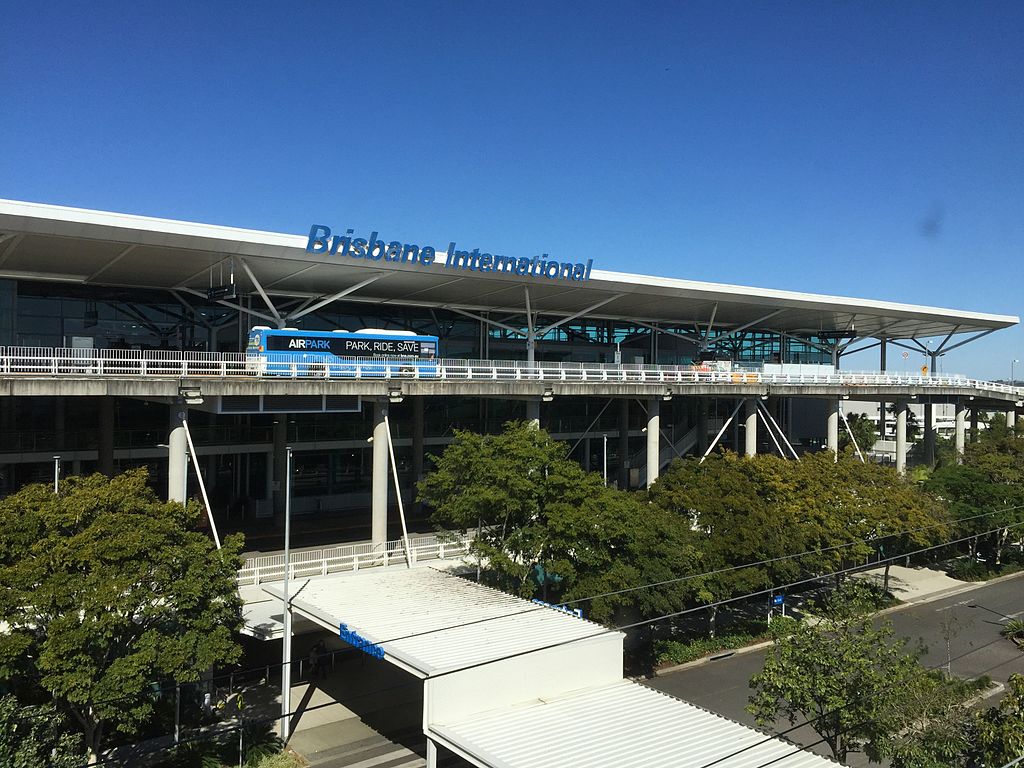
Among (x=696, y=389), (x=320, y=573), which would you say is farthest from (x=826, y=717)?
(x=696, y=389)

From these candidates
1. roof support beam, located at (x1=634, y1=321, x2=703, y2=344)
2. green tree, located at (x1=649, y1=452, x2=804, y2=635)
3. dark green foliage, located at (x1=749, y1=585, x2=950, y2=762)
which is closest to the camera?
dark green foliage, located at (x1=749, y1=585, x2=950, y2=762)

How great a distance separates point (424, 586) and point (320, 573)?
495cm

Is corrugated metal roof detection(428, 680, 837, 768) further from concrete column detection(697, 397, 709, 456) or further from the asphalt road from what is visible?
concrete column detection(697, 397, 709, 456)

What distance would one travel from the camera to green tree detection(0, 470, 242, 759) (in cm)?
1689

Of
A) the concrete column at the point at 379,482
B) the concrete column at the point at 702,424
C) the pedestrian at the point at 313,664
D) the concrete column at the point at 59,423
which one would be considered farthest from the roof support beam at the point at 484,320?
the pedestrian at the point at 313,664

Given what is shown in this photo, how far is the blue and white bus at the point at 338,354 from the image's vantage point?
31.9m

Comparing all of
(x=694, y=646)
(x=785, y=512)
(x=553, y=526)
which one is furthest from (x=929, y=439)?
(x=553, y=526)

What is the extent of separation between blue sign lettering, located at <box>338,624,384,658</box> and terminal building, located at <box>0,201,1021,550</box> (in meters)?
10.2

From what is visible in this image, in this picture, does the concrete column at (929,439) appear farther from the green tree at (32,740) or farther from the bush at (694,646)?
the green tree at (32,740)

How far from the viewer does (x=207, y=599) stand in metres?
19.4

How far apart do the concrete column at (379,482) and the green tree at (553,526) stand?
126 inches

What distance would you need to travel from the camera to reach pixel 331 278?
3984 cm

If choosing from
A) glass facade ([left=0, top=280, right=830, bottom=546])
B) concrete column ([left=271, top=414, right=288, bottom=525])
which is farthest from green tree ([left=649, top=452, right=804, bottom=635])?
concrete column ([left=271, top=414, right=288, bottom=525])

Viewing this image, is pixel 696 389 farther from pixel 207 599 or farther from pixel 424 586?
pixel 207 599
